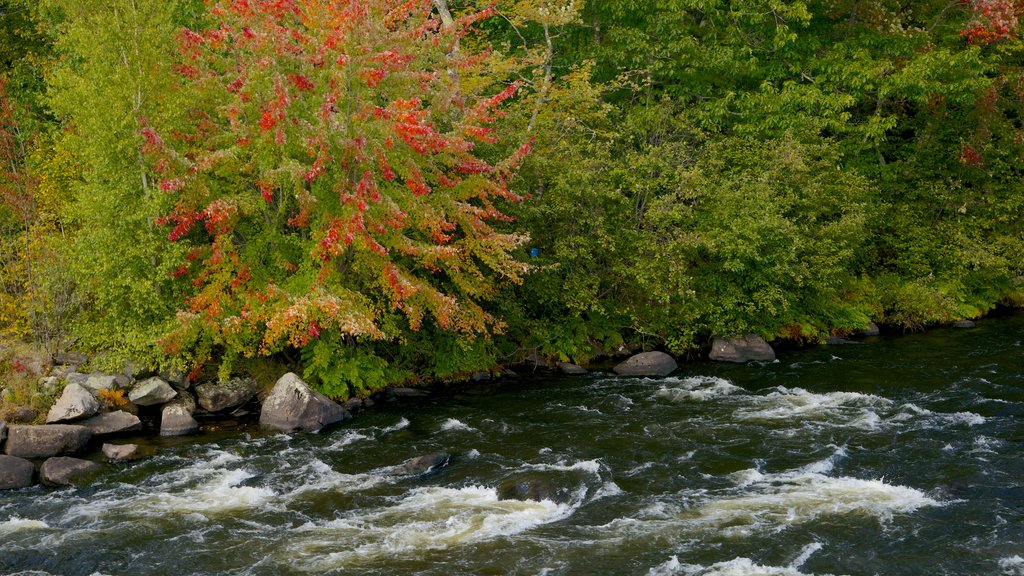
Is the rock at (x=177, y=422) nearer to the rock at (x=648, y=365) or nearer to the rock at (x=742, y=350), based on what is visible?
the rock at (x=648, y=365)

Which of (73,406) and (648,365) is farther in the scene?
(648,365)

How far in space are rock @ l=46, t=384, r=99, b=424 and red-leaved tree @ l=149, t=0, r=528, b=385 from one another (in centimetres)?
169

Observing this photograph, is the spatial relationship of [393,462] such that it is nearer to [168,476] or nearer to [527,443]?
[527,443]

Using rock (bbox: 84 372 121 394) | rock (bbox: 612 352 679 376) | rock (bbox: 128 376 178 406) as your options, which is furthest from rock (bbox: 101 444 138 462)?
rock (bbox: 612 352 679 376)

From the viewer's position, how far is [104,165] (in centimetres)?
1630

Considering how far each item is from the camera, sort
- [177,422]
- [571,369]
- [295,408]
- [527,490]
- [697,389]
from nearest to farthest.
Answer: [527,490]
[177,422]
[295,408]
[697,389]
[571,369]

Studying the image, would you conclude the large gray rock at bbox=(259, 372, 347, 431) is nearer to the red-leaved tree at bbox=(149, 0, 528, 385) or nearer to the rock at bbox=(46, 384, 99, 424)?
the red-leaved tree at bbox=(149, 0, 528, 385)

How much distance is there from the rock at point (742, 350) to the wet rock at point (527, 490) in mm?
9674

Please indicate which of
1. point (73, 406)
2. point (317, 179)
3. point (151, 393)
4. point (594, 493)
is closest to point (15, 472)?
point (73, 406)

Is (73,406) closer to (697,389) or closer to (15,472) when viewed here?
(15,472)

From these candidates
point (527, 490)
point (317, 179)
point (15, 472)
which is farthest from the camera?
point (317, 179)

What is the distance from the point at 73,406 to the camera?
14.8 metres

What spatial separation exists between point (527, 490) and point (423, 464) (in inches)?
79.1

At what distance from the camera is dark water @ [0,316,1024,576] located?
32.9 feet
